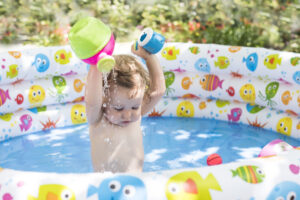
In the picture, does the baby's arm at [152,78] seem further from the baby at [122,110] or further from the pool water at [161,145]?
the pool water at [161,145]

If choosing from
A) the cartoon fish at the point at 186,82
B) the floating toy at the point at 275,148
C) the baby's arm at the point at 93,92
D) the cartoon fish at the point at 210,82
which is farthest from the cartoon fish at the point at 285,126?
the baby's arm at the point at 93,92

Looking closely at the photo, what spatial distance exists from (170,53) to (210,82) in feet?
1.49

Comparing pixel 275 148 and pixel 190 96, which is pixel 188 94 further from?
pixel 275 148

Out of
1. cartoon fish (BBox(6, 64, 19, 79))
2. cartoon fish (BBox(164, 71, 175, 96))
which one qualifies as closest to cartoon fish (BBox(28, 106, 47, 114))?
cartoon fish (BBox(6, 64, 19, 79))

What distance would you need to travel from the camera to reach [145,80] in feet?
7.33

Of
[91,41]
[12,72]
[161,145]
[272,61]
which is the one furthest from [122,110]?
[272,61]

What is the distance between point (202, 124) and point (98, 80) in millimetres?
2128

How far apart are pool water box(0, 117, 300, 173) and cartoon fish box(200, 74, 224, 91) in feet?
1.04

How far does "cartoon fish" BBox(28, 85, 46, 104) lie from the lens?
12.1 feet

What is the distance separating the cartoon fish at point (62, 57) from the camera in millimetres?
3775

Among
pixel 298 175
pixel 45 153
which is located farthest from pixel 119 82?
pixel 45 153

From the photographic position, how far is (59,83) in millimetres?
3850

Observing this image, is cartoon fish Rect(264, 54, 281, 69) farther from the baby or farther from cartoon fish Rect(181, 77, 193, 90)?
the baby

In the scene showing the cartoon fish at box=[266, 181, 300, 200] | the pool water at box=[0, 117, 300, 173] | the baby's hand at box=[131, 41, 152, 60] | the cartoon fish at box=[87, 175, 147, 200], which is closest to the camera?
the cartoon fish at box=[87, 175, 147, 200]
